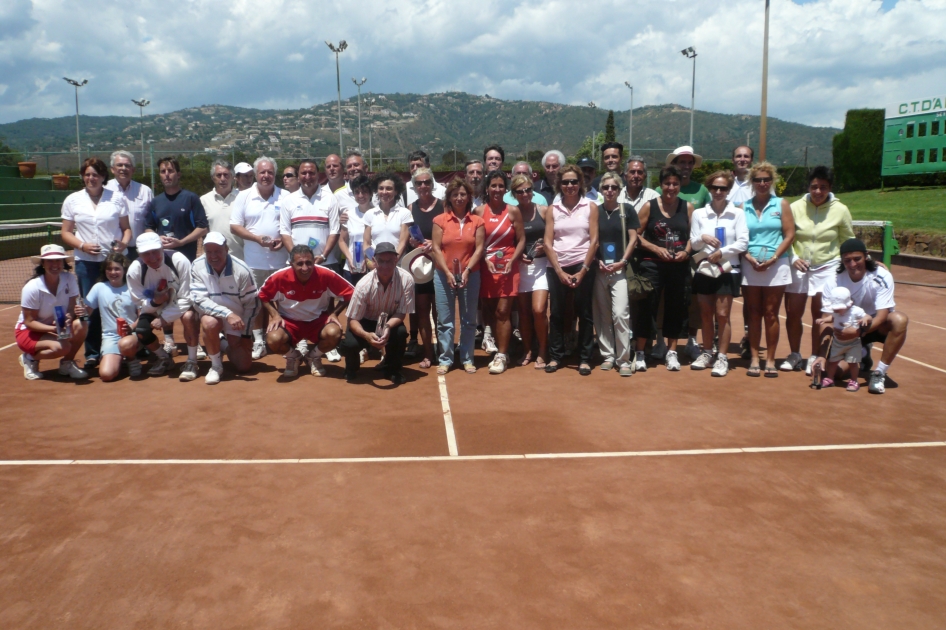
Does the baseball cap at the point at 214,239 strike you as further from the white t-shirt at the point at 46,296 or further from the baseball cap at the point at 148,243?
the white t-shirt at the point at 46,296

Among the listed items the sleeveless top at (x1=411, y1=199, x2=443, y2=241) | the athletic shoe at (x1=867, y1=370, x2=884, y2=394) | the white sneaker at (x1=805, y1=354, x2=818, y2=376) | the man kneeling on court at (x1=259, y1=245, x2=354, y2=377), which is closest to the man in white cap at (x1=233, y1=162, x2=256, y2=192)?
the man kneeling on court at (x1=259, y1=245, x2=354, y2=377)

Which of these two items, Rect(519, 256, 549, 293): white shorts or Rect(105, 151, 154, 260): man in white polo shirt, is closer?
Rect(519, 256, 549, 293): white shorts

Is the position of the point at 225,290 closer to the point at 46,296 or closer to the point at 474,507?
the point at 46,296

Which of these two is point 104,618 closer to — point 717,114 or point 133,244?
point 133,244

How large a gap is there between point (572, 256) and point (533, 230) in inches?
19.0

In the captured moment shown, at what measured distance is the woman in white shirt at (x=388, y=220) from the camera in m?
7.55

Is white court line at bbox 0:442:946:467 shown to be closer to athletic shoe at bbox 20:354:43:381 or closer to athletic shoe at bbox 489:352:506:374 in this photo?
athletic shoe at bbox 489:352:506:374

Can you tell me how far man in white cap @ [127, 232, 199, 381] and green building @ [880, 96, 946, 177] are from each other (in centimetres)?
2957

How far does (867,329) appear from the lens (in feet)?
22.4

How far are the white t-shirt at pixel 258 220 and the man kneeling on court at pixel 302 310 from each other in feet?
2.27

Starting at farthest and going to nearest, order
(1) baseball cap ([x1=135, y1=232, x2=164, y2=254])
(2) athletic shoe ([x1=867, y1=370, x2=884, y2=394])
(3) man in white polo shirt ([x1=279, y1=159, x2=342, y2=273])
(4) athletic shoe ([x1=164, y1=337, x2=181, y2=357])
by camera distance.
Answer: (4) athletic shoe ([x1=164, y1=337, x2=181, y2=357]) → (3) man in white polo shirt ([x1=279, y1=159, x2=342, y2=273]) → (1) baseball cap ([x1=135, y1=232, x2=164, y2=254]) → (2) athletic shoe ([x1=867, y1=370, x2=884, y2=394])

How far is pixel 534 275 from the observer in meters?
7.48

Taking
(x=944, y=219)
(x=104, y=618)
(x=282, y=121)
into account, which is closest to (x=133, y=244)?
(x=104, y=618)

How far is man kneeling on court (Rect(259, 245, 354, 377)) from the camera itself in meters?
7.19
